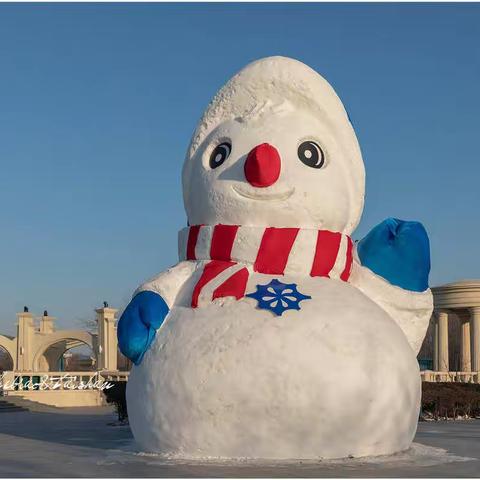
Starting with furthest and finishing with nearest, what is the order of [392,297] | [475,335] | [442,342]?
1. [442,342]
2. [475,335]
3. [392,297]

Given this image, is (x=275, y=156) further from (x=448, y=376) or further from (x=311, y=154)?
(x=448, y=376)

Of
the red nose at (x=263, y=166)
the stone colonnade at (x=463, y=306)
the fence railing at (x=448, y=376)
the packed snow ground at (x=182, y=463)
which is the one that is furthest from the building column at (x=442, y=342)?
the red nose at (x=263, y=166)

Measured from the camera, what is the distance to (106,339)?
1187 inches

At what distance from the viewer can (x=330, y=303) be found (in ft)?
28.7

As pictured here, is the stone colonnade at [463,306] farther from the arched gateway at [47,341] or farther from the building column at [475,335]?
the arched gateway at [47,341]

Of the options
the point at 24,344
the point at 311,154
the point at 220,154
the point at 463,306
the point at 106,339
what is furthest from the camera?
the point at 24,344

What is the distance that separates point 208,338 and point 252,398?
2.52ft

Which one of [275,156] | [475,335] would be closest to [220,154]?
[275,156]

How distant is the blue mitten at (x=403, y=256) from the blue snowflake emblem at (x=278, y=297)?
1.46 meters

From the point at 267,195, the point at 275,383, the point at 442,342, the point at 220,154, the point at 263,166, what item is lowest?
the point at 442,342

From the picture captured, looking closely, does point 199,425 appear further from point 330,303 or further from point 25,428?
point 25,428

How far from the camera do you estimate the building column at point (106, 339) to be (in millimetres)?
30188

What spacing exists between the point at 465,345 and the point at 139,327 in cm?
2836

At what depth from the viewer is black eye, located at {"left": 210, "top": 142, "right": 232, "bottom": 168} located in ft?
31.3
